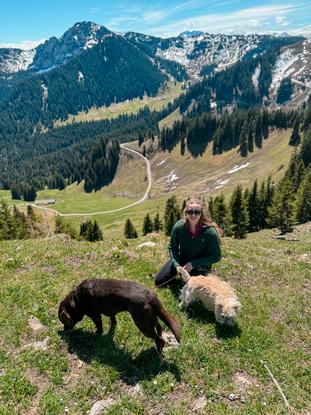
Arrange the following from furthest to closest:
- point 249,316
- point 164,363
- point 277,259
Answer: point 277,259, point 249,316, point 164,363

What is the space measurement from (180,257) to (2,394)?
828cm

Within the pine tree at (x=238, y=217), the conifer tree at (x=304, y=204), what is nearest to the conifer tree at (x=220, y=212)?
the pine tree at (x=238, y=217)

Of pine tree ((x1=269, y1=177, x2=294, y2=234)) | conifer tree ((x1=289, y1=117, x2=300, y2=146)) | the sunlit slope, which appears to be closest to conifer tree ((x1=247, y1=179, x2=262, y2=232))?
pine tree ((x1=269, y1=177, x2=294, y2=234))

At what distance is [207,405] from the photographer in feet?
34.0

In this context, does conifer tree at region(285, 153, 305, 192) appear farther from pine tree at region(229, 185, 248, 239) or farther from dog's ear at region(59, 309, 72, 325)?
dog's ear at region(59, 309, 72, 325)

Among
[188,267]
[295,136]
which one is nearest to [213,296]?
[188,267]

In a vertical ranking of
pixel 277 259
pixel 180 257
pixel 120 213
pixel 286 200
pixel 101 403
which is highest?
pixel 180 257

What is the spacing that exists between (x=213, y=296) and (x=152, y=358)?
3172 mm

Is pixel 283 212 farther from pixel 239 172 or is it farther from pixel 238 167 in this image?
pixel 238 167

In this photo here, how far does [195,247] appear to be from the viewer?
583 inches

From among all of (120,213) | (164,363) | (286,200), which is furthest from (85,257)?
(120,213)

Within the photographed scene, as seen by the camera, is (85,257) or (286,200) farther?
(286,200)

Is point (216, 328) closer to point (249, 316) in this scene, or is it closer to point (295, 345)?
point (249, 316)

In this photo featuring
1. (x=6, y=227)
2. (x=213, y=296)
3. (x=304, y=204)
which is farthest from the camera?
(x=6, y=227)
